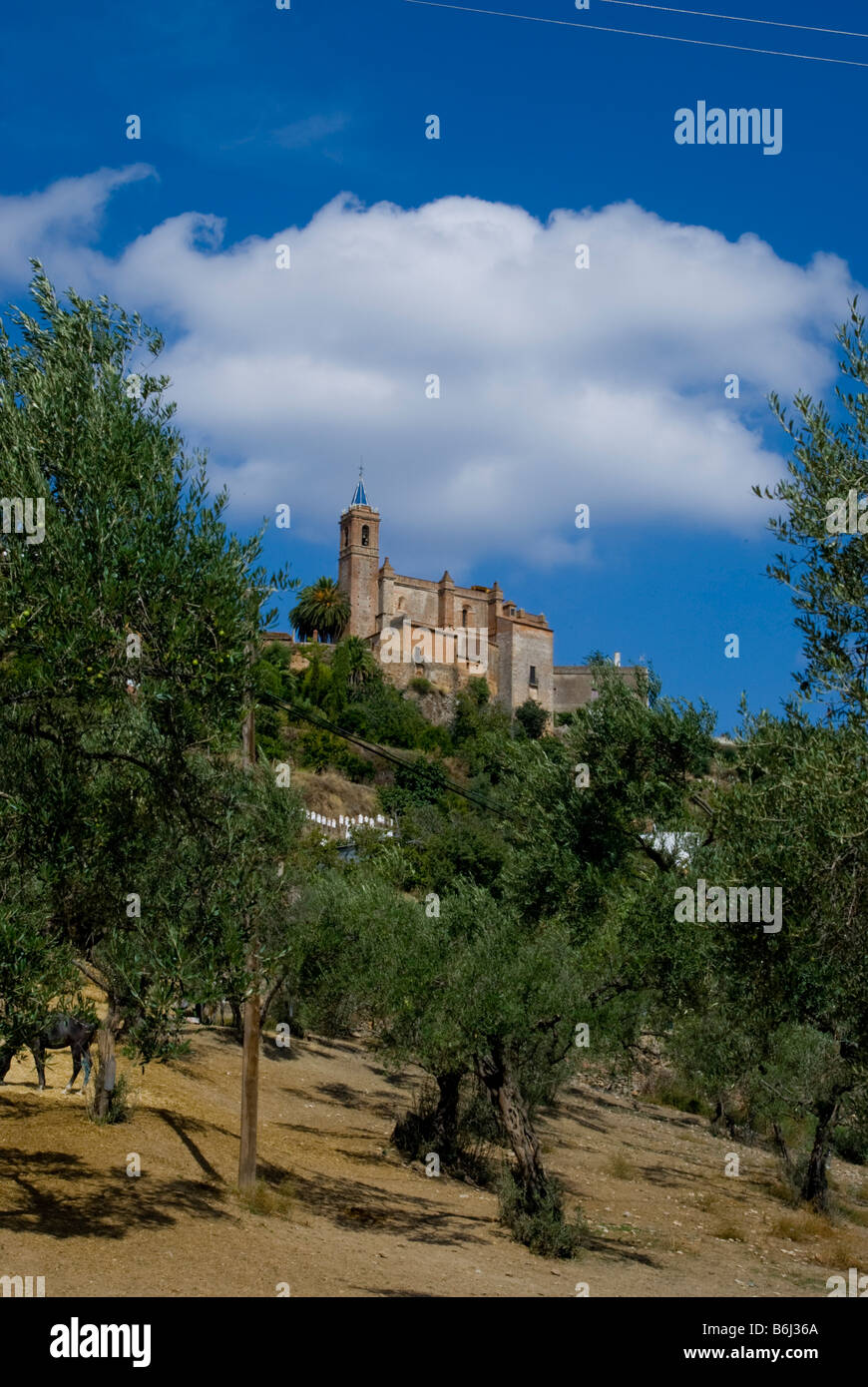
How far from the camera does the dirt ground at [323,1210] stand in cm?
1255

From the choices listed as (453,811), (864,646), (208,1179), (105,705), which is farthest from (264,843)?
(453,811)

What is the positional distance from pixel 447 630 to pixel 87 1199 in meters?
115

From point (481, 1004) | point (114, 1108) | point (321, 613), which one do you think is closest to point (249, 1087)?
point (114, 1108)

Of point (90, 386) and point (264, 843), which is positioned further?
point (264, 843)

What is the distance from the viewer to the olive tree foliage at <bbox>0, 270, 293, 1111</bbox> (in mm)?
8703

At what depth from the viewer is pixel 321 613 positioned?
12100cm

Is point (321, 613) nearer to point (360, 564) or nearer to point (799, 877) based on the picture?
point (360, 564)

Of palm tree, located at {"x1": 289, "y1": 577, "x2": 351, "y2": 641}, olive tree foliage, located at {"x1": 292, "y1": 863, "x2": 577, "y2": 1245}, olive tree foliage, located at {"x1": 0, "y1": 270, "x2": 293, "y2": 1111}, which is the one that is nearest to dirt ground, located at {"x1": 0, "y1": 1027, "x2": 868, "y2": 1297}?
olive tree foliage, located at {"x1": 292, "y1": 863, "x2": 577, "y2": 1245}

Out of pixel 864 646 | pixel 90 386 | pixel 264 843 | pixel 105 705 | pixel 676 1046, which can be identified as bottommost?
pixel 676 1046

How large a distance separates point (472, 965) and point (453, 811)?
6069 centimetres

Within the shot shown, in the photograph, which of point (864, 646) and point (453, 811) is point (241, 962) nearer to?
point (864, 646)

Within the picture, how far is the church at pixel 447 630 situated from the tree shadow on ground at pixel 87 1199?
104 m

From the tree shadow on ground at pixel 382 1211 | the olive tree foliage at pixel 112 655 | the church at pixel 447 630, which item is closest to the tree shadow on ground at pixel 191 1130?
the tree shadow on ground at pixel 382 1211
